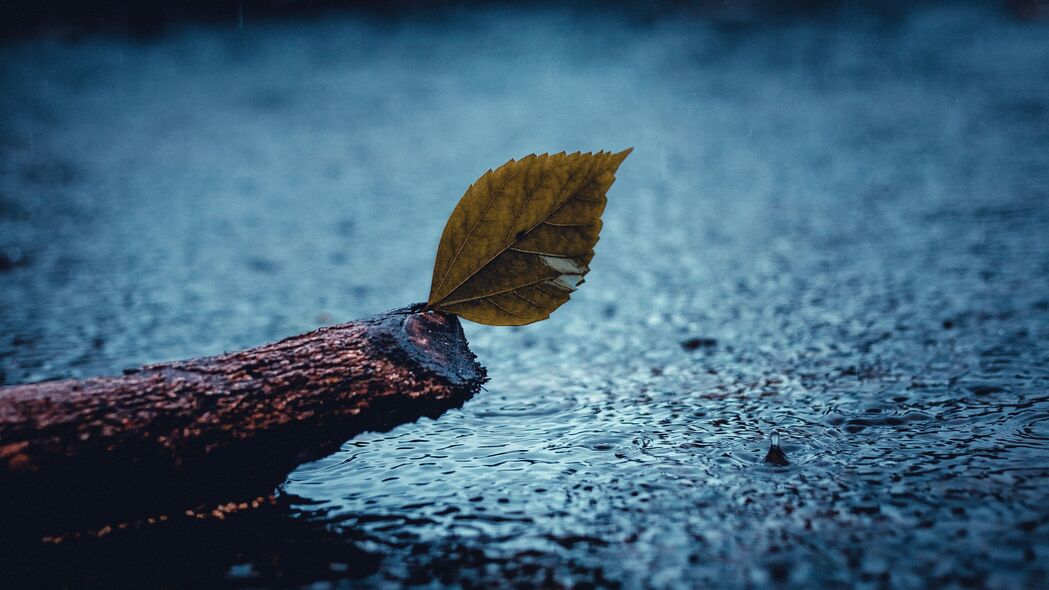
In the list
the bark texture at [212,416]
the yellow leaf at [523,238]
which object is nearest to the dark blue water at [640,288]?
the bark texture at [212,416]

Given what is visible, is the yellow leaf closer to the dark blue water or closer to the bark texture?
the bark texture

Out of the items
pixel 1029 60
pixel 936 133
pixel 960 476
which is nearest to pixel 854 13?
pixel 1029 60

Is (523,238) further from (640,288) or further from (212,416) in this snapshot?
(640,288)

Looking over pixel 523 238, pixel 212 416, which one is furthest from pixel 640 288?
pixel 212 416

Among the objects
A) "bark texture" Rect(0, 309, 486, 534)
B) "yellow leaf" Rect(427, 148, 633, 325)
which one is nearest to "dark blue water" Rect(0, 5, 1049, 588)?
"bark texture" Rect(0, 309, 486, 534)

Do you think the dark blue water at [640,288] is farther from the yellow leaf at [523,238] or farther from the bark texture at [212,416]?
the yellow leaf at [523,238]

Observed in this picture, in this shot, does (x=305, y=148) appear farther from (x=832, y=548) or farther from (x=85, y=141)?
(x=832, y=548)
